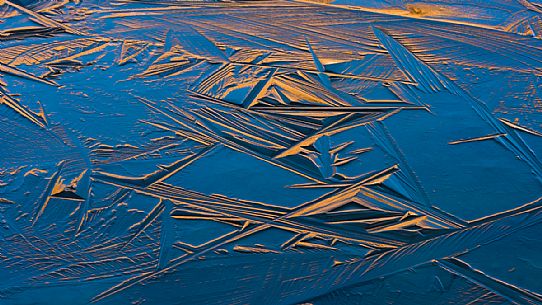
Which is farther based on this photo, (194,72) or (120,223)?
(194,72)

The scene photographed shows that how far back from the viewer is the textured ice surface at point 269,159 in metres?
1.03

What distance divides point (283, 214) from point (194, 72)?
2.11 ft

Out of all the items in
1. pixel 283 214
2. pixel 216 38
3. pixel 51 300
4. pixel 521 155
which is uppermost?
pixel 216 38

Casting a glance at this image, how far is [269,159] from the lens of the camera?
1.27 m

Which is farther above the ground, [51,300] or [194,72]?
[194,72]

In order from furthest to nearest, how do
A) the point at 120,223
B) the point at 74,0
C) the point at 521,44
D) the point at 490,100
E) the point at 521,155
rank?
the point at 74,0 → the point at 521,44 → the point at 490,100 → the point at 521,155 → the point at 120,223

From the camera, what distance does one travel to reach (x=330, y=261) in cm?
106

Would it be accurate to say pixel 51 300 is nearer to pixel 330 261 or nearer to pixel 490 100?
pixel 330 261

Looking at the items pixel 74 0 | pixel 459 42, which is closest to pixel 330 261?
pixel 459 42

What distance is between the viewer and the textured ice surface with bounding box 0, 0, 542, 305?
1.03 m

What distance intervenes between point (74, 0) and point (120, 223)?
1.24 meters

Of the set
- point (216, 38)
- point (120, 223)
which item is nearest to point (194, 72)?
point (216, 38)

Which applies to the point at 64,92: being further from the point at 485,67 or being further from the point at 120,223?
the point at 485,67

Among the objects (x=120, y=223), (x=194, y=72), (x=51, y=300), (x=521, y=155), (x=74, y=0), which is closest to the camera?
(x=51, y=300)
